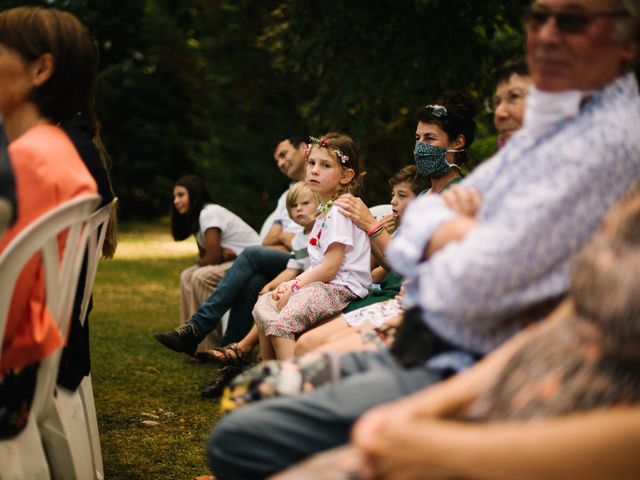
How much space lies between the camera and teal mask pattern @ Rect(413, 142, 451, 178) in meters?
3.91

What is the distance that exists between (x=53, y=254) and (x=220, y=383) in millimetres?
2823

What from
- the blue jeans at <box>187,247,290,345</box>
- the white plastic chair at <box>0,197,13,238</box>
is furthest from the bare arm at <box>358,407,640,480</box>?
the blue jeans at <box>187,247,290,345</box>

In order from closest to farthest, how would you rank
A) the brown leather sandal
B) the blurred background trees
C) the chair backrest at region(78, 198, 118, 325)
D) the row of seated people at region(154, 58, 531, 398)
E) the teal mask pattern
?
1. the chair backrest at region(78, 198, 118, 325)
2. the row of seated people at region(154, 58, 531, 398)
3. the teal mask pattern
4. the brown leather sandal
5. the blurred background trees

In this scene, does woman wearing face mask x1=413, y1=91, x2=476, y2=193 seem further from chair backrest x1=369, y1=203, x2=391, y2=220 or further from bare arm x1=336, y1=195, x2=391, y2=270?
chair backrest x1=369, y1=203, x2=391, y2=220

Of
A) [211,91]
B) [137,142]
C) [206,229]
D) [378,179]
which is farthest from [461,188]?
[137,142]

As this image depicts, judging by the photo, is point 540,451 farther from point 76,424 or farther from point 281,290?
point 281,290

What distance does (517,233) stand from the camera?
5.51 feet

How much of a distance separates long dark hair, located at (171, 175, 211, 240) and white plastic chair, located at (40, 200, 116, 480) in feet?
10.9

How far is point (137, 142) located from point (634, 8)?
24.0 metres

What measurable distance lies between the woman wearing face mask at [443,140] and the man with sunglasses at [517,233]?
191 cm

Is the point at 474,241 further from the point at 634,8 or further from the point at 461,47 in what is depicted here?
the point at 461,47

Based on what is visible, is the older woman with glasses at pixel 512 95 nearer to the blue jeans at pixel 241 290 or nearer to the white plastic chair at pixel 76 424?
the white plastic chair at pixel 76 424

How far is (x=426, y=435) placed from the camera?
4.93ft

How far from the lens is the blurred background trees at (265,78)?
7059mm
